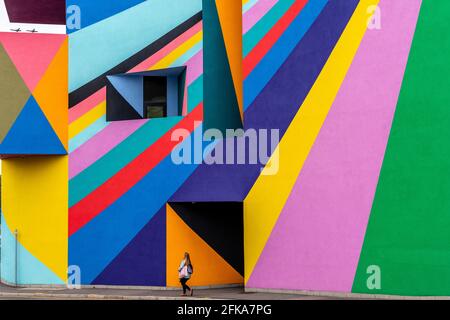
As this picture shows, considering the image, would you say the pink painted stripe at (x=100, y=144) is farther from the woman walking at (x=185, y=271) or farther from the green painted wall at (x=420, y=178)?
the green painted wall at (x=420, y=178)

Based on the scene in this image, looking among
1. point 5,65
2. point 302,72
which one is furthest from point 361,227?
point 5,65

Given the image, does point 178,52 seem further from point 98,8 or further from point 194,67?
point 98,8

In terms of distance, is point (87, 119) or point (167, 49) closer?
point (167, 49)

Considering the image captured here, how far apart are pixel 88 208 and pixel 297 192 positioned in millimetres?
7318

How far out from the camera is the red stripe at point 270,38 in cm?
2236

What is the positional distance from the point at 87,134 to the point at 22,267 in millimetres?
5384

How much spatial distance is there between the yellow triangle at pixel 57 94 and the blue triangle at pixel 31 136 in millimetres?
198

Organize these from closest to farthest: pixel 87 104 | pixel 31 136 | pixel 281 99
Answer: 1. pixel 281 99
2. pixel 31 136
3. pixel 87 104

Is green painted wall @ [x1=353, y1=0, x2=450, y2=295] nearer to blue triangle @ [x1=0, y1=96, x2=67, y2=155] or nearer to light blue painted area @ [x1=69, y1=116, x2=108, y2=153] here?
light blue painted area @ [x1=69, y1=116, x2=108, y2=153]

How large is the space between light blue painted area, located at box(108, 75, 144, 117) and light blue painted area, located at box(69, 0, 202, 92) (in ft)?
1.73

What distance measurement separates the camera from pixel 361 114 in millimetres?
20922

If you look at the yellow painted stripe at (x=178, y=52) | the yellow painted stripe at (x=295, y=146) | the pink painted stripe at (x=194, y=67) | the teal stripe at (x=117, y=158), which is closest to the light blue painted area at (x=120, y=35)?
the yellow painted stripe at (x=178, y=52)

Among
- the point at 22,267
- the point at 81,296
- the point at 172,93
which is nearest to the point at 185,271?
the point at 81,296

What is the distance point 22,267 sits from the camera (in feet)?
88.4
